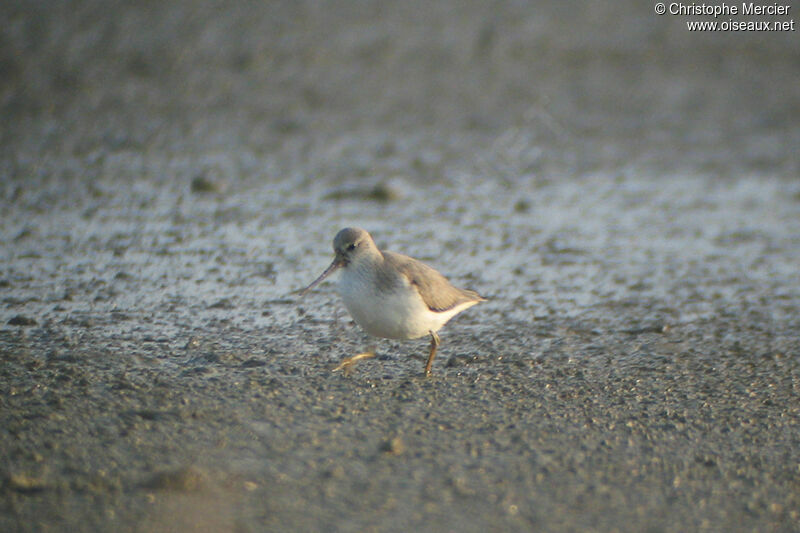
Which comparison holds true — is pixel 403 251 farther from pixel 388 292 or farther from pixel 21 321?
pixel 21 321

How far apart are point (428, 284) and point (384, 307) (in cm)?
43

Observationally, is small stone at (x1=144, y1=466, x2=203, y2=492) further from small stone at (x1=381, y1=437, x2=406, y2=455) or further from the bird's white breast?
the bird's white breast

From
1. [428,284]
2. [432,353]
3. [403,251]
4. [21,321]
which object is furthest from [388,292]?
[403,251]

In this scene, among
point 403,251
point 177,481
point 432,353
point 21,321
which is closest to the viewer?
point 177,481

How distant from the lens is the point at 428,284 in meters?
5.59

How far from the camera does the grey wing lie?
552cm

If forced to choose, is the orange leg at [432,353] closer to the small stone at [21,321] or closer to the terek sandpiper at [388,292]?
the terek sandpiper at [388,292]

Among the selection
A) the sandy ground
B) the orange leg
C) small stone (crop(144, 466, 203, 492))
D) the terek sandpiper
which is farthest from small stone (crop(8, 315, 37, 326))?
the orange leg

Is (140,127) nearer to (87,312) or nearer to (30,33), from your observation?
(30,33)

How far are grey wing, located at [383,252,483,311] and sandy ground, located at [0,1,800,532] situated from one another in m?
0.39

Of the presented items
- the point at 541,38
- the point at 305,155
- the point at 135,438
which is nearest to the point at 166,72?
the point at 305,155

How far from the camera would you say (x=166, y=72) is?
12320 millimetres

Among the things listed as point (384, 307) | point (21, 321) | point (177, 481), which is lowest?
point (177, 481)

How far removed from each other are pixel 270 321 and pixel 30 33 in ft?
26.7
